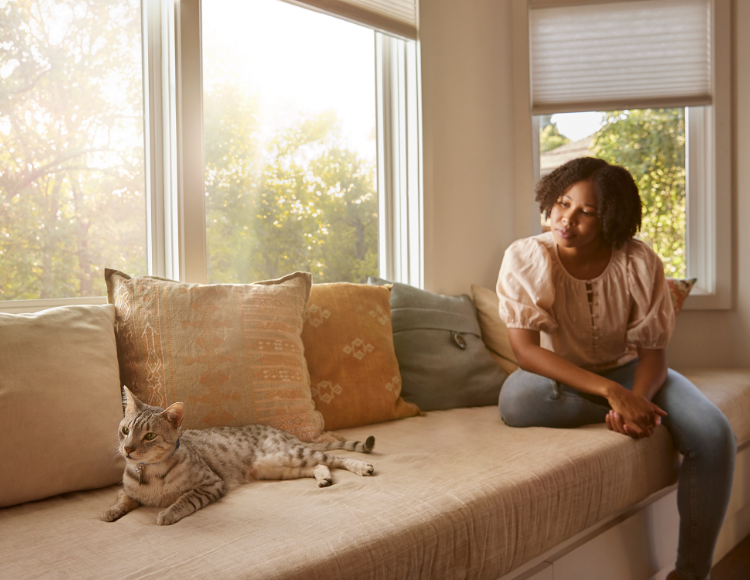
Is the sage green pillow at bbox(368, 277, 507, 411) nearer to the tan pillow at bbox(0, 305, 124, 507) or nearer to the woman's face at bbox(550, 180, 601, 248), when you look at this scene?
the woman's face at bbox(550, 180, 601, 248)

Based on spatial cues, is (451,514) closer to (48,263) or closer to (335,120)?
(48,263)

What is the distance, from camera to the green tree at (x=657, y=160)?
9.80ft

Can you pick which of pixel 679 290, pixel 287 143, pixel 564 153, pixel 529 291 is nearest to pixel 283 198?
pixel 287 143

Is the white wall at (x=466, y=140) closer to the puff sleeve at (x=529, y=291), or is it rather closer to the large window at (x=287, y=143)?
the large window at (x=287, y=143)

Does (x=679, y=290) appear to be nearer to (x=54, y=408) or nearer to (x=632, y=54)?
(x=632, y=54)

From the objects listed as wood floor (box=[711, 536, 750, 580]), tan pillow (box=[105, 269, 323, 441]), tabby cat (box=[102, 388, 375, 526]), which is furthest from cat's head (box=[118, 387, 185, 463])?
wood floor (box=[711, 536, 750, 580])

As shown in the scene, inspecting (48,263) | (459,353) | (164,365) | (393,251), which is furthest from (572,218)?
(48,263)

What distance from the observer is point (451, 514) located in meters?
1.18

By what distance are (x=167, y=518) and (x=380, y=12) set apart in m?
2.10

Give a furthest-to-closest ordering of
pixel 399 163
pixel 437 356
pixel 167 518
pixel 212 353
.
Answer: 1. pixel 399 163
2. pixel 437 356
3. pixel 212 353
4. pixel 167 518

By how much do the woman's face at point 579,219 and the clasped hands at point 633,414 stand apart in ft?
1.59

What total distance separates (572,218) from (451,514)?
1.08 m

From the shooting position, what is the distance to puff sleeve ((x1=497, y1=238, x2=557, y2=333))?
5.95ft

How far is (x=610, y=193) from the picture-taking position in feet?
6.13
